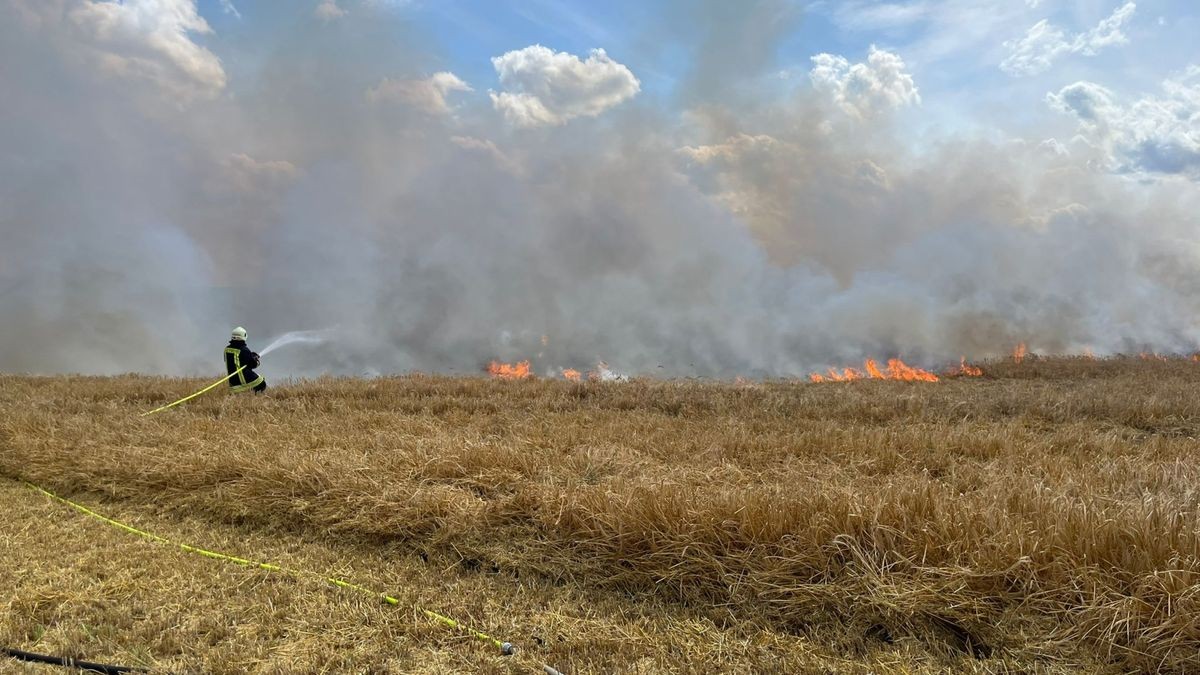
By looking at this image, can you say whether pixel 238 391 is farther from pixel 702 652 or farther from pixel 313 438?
pixel 702 652

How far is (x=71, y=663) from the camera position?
3320 mm

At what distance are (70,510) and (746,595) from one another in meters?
6.73

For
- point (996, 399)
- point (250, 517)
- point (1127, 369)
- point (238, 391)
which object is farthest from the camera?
point (1127, 369)

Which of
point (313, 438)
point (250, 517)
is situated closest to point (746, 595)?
point (250, 517)

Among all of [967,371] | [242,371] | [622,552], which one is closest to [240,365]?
[242,371]

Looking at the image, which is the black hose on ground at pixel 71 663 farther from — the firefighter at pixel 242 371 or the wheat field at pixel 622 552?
Result: the firefighter at pixel 242 371

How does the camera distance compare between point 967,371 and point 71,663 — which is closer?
point 71,663

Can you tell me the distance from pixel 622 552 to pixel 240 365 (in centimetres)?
1228

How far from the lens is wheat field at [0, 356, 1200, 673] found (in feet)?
10.8

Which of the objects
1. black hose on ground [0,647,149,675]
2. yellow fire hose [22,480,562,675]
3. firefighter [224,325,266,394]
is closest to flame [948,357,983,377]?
firefighter [224,325,266,394]

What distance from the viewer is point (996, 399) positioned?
1160cm

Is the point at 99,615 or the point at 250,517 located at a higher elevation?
the point at 250,517

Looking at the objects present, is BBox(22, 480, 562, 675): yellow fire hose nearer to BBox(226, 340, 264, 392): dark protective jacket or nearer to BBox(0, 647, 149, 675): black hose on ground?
BBox(0, 647, 149, 675): black hose on ground

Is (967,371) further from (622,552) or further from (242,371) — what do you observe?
(242,371)
